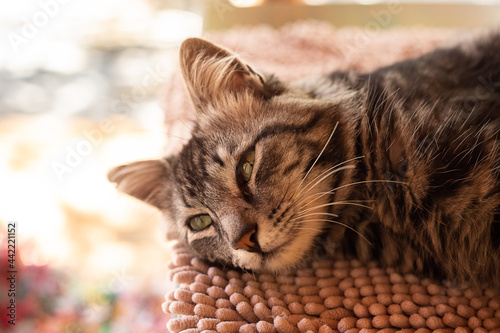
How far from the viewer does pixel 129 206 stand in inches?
117

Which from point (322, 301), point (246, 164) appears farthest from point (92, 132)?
point (322, 301)

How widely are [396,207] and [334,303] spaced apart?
0.30m

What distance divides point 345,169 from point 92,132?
2383mm

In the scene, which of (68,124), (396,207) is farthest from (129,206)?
(396,207)

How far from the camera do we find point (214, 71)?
4.37ft

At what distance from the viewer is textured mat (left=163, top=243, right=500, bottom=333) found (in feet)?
3.32
